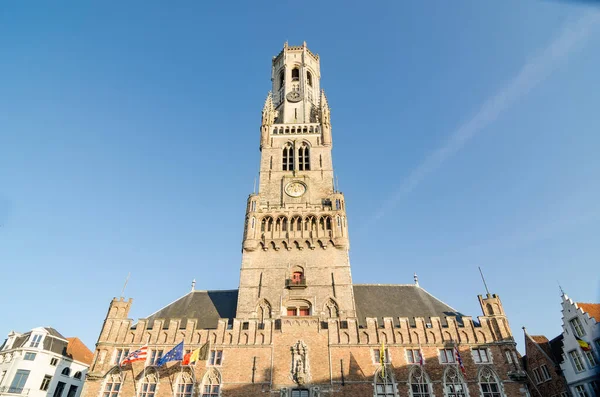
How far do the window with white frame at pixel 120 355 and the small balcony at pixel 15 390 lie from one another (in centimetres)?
1880

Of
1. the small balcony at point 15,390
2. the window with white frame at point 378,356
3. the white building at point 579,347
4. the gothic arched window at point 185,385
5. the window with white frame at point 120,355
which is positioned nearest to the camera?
the white building at point 579,347

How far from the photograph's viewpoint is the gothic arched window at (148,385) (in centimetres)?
2782

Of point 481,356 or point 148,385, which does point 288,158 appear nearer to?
point 148,385

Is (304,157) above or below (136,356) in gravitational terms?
above

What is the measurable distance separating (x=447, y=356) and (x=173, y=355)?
21556mm

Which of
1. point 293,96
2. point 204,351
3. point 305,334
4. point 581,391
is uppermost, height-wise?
point 293,96

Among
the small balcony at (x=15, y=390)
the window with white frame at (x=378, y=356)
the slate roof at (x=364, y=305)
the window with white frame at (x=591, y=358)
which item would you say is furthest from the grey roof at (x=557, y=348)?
the small balcony at (x=15, y=390)

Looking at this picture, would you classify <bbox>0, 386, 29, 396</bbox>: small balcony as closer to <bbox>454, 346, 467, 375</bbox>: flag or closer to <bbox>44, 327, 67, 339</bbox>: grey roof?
<bbox>44, 327, 67, 339</bbox>: grey roof

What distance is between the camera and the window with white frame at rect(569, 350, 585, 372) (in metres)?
27.0

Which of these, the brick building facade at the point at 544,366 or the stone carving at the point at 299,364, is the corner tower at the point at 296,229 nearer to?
the stone carving at the point at 299,364

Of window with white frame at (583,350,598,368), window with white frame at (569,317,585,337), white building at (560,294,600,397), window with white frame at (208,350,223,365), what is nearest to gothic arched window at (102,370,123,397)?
window with white frame at (208,350,223,365)

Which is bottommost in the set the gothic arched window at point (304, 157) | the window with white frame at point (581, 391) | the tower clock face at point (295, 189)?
the window with white frame at point (581, 391)

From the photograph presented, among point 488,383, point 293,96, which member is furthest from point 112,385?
point 293,96

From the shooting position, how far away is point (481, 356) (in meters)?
29.1
